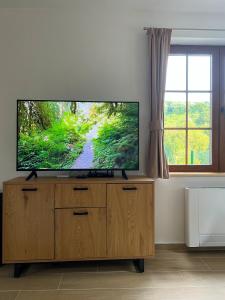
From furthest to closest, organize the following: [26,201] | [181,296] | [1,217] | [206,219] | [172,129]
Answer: [172,129], [206,219], [1,217], [26,201], [181,296]

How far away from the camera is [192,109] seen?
3131 millimetres

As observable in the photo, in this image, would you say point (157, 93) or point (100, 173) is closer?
point (100, 173)

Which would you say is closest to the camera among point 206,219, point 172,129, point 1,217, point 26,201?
point 26,201

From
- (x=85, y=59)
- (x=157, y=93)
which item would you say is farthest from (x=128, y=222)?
(x=85, y=59)

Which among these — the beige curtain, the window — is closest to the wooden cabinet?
the beige curtain

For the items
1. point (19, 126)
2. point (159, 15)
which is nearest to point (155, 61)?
point (159, 15)

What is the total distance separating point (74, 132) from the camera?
8.54ft

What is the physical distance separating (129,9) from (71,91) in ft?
3.43

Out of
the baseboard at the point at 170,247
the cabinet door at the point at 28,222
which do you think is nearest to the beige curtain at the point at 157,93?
the baseboard at the point at 170,247

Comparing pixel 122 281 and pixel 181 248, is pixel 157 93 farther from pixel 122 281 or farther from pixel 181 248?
pixel 122 281

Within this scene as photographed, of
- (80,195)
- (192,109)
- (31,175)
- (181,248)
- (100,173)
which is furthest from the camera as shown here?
(192,109)

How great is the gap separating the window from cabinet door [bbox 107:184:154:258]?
837mm

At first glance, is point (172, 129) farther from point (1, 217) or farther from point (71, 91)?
point (1, 217)

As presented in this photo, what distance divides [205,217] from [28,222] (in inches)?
67.8
